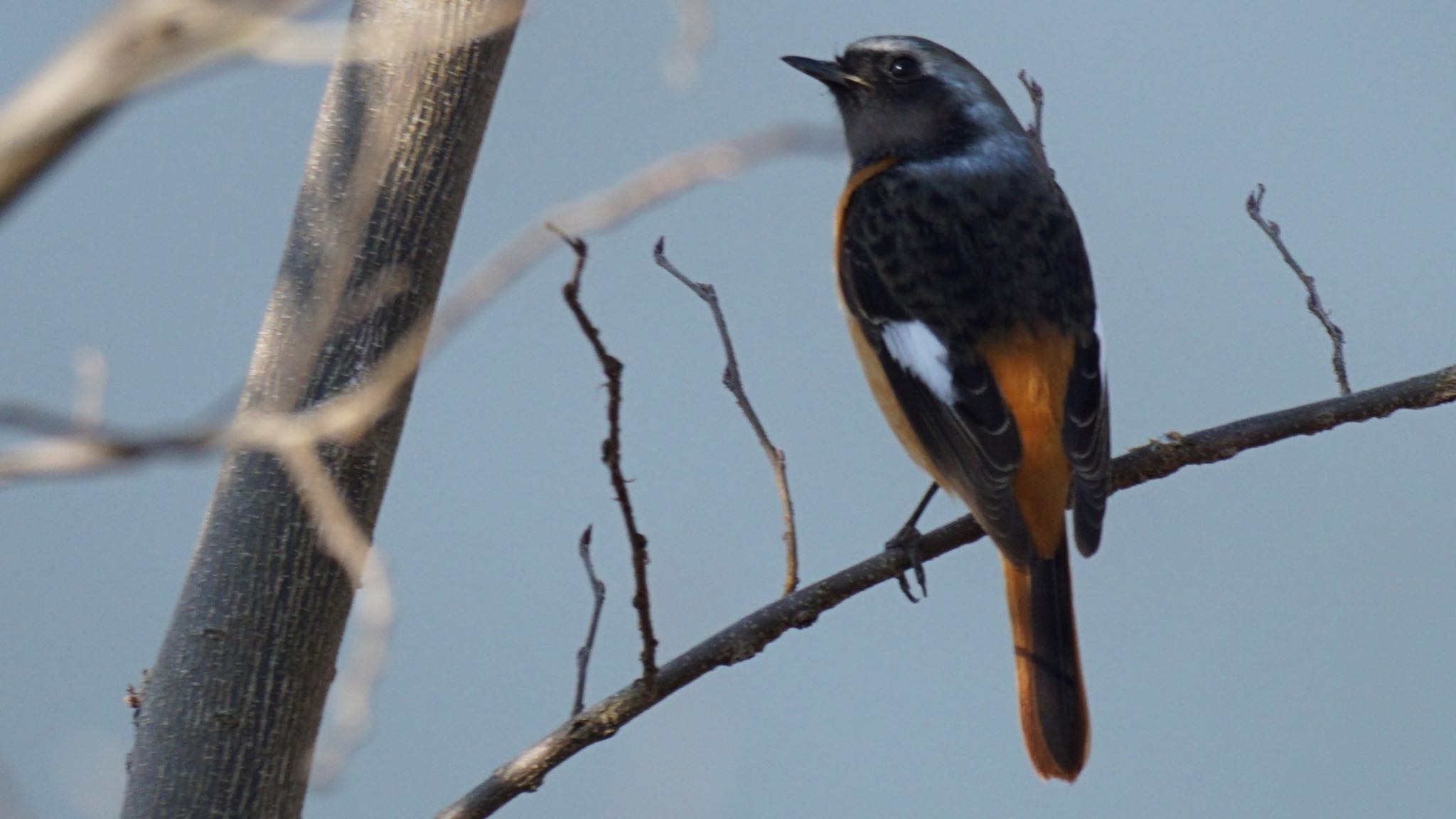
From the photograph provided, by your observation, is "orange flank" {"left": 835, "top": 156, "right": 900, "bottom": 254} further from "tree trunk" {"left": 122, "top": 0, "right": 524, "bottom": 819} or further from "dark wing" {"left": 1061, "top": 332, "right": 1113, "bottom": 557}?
"tree trunk" {"left": 122, "top": 0, "right": 524, "bottom": 819}

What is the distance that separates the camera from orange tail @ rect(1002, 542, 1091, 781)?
295cm

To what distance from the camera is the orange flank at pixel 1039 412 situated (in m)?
3.09

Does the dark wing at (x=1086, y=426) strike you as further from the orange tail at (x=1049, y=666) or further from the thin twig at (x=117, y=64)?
the thin twig at (x=117, y=64)

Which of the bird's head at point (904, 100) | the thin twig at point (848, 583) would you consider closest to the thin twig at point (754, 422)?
the thin twig at point (848, 583)

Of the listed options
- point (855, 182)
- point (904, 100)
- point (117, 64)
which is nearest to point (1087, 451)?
point (855, 182)

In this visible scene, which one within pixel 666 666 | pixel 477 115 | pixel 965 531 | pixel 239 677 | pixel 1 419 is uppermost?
pixel 477 115

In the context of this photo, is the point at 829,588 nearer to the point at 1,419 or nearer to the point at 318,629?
the point at 318,629

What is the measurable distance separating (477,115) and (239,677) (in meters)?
0.87

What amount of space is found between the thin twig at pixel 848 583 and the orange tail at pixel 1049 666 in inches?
6.2

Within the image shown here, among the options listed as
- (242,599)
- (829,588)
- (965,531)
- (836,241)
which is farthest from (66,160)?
(836,241)

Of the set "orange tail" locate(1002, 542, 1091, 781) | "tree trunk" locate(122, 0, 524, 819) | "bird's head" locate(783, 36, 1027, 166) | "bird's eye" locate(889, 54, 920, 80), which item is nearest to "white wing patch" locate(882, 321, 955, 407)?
"orange tail" locate(1002, 542, 1091, 781)

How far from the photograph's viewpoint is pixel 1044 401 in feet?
10.5

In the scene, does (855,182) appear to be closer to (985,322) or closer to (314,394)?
(985,322)

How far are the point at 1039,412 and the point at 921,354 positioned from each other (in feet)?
1.02
